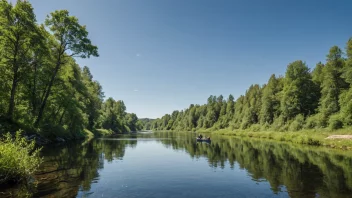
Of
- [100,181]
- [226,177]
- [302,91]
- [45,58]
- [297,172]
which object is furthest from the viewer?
[302,91]

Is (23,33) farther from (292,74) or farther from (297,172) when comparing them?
(292,74)

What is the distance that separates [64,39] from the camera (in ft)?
115

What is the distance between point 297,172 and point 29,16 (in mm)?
37164

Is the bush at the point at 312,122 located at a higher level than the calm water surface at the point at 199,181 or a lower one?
higher

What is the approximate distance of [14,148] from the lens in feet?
39.8

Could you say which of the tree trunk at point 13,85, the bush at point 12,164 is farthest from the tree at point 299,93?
the bush at point 12,164

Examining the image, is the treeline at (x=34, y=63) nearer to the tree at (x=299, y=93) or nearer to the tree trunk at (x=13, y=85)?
the tree trunk at (x=13, y=85)

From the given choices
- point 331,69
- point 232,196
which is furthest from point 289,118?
point 232,196

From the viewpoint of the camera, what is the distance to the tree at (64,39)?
3383 cm

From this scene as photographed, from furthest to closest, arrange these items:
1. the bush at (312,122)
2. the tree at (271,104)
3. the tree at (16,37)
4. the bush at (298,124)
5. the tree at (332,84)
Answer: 1. the tree at (271,104)
2. the bush at (298,124)
3. the bush at (312,122)
4. the tree at (332,84)
5. the tree at (16,37)

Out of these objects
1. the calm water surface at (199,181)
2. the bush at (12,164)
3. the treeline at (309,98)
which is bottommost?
the calm water surface at (199,181)

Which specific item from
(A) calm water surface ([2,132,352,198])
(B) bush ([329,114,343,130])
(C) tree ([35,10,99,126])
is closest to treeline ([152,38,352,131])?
(B) bush ([329,114,343,130])

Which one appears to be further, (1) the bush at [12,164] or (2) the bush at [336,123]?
(2) the bush at [336,123]

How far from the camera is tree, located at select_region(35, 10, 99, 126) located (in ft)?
111
